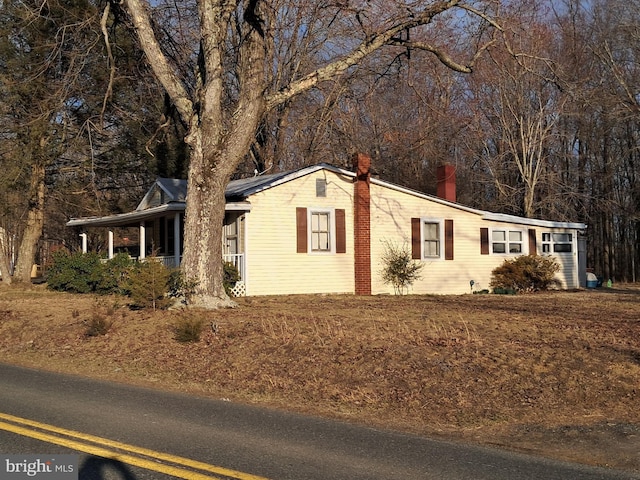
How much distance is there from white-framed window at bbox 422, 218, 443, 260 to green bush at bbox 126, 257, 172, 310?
12.7 metres

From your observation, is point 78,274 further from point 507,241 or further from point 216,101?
point 507,241

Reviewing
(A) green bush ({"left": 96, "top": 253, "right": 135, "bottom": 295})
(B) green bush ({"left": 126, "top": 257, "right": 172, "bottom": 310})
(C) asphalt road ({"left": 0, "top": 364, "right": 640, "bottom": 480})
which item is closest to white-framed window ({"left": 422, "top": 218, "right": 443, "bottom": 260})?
(A) green bush ({"left": 96, "top": 253, "right": 135, "bottom": 295})

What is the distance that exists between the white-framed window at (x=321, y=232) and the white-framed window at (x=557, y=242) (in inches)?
372

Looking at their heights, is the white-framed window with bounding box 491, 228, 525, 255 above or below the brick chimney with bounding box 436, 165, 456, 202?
below

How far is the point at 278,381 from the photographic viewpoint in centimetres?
1026

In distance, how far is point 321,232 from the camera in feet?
79.7

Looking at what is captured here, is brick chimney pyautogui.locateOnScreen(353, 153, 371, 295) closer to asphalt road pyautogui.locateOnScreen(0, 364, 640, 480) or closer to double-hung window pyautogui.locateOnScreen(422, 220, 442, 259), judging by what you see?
double-hung window pyautogui.locateOnScreen(422, 220, 442, 259)

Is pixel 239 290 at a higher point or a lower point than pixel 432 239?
lower

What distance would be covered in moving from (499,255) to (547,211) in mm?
11136

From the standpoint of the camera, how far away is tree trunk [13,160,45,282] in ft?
96.9

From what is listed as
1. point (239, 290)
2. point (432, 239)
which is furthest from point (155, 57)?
point (432, 239)

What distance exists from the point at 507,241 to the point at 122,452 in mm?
23247

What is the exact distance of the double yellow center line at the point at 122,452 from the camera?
5.89 meters

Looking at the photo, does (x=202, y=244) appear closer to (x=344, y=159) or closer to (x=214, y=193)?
(x=214, y=193)
